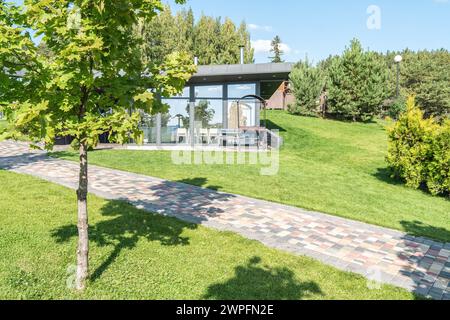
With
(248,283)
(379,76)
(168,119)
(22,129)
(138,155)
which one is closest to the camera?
(22,129)

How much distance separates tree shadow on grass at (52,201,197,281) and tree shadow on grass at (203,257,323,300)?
1597 mm

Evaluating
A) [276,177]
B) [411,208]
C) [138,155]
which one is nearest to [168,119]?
[138,155]

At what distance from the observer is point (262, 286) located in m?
5.27

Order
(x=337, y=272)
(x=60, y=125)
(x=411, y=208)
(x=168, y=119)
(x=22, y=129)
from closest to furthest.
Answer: (x=22, y=129)
(x=60, y=125)
(x=337, y=272)
(x=411, y=208)
(x=168, y=119)

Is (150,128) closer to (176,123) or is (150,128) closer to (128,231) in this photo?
(176,123)

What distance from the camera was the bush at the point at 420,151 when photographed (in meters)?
12.2

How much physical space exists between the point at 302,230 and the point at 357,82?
2640 centimetres

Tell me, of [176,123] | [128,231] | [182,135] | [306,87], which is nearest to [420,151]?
[128,231]

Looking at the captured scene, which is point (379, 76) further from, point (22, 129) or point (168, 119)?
point (22, 129)

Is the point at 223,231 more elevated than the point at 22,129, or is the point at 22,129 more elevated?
the point at 22,129

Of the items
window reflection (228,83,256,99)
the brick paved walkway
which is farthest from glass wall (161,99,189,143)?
the brick paved walkway

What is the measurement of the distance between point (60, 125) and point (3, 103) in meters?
0.62
